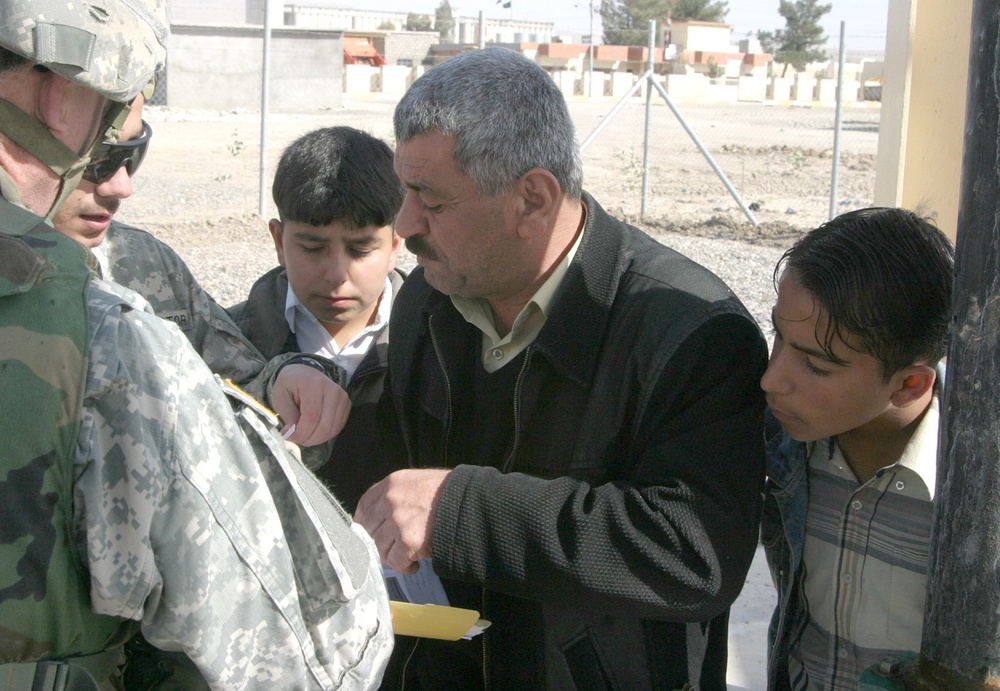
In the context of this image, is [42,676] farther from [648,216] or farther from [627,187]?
[627,187]

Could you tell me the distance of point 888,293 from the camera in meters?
1.94

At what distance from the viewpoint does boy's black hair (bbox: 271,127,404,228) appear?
114 inches

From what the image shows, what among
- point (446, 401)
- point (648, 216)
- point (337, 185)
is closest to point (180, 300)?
point (337, 185)

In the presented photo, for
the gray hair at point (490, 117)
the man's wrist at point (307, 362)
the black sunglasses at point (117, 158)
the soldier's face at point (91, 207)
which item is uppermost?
the gray hair at point (490, 117)

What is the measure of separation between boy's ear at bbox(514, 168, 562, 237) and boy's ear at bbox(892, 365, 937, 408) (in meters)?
0.82

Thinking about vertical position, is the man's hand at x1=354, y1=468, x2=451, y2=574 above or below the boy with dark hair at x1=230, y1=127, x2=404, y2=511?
below

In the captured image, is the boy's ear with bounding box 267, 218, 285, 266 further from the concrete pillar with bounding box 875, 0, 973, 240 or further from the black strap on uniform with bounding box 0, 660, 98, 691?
the concrete pillar with bounding box 875, 0, 973, 240

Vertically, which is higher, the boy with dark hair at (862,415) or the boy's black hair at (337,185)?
the boy's black hair at (337,185)

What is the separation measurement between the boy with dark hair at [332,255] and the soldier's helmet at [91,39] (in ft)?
3.84

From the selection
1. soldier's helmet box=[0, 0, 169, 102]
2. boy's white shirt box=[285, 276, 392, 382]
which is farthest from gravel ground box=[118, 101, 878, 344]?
soldier's helmet box=[0, 0, 169, 102]

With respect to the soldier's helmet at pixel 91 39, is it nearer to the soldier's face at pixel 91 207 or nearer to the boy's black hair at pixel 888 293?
the soldier's face at pixel 91 207

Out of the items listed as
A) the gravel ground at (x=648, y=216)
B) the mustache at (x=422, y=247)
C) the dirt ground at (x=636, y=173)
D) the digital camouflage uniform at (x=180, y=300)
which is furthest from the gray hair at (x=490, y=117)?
the dirt ground at (x=636, y=173)

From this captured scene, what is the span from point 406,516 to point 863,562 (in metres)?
0.90

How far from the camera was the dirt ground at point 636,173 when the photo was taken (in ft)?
39.1
